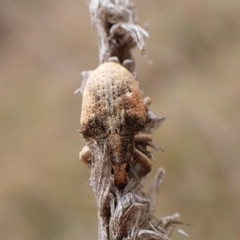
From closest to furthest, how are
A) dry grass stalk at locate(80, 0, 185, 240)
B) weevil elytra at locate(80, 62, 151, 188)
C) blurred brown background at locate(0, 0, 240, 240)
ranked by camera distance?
dry grass stalk at locate(80, 0, 185, 240), weevil elytra at locate(80, 62, 151, 188), blurred brown background at locate(0, 0, 240, 240)

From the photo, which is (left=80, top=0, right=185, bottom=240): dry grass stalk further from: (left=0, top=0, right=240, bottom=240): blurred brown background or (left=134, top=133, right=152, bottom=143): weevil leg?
(left=0, top=0, right=240, bottom=240): blurred brown background

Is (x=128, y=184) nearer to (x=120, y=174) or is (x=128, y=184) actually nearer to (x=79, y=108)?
(x=120, y=174)

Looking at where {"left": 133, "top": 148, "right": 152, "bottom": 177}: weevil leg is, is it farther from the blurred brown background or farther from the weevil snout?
the blurred brown background

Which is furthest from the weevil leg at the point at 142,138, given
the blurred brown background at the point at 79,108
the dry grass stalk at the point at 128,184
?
the blurred brown background at the point at 79,108

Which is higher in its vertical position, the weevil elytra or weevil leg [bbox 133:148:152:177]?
the weevil elytra

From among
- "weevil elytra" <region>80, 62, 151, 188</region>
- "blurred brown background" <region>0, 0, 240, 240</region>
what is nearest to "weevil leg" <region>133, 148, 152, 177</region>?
"weevil elytra" <region>80, 62, 151, 188</region>

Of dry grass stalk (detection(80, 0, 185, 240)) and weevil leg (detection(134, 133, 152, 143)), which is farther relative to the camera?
weevil leg (detection(134, 133, 152, 143))

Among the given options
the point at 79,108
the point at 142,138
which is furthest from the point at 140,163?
the point at 79,108

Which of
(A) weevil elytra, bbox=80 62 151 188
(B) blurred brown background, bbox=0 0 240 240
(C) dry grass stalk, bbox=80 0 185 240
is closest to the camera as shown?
(C) dry grass stalk, bbox=80 0 185 240
